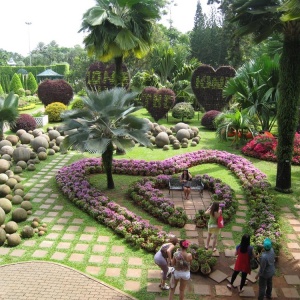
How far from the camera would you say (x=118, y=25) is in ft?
52.1

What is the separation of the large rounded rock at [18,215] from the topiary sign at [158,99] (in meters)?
14.0

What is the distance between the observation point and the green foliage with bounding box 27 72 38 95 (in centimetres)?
4541

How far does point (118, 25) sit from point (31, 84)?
33226 mm

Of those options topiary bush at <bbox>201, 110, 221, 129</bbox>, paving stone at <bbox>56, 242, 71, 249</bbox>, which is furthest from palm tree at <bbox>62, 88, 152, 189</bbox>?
topiary bush at <bbox>201, 110, 221, 129</bbox>

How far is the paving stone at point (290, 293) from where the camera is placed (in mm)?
6324

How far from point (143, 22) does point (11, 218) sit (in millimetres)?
Answer: 11739

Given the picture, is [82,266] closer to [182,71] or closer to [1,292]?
[1,292]

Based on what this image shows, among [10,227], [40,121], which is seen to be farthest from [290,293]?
[40,121]

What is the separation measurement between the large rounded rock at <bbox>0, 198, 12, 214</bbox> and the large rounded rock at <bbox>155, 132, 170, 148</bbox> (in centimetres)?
880

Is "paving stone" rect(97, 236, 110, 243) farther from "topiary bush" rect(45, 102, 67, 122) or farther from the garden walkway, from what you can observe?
"topiary bush" rect(45, 102, 67, 122)

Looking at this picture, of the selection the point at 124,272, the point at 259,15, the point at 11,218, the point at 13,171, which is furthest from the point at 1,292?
the point at 259,15

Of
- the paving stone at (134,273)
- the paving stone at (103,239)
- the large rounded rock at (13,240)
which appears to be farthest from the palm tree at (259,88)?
the large rounded rock at (13,240)

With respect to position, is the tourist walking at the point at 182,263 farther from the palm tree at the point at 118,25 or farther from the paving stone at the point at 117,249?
the palm tree at the point at 118,25

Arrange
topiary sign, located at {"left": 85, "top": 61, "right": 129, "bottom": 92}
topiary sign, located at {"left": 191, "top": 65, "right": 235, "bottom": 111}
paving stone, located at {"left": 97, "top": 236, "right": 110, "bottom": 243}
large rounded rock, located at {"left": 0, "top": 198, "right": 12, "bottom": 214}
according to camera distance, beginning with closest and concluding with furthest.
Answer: paving stone, located at {"left": 97, "top": 236, "right": 110, "bottom": 243}
large rounded rock, located at {"left": 0, "top": 198, "right": 12, "bottom": 214}
topiary sign, located at {"left": 191, "top": 65, "right": 235, "bottom": 111}
topiary sign, located at {"left": 85, "top": 61, "right": 129, "bottom": 92}
